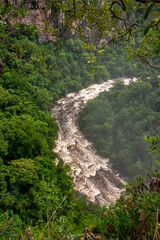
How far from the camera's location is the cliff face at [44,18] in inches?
89.2

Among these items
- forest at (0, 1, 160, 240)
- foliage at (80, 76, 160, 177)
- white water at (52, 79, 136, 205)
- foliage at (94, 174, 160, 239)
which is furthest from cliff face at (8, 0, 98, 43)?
foliage at (80, 76, 160, 177)

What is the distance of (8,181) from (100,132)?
37.3 ft

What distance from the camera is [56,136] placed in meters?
13.5

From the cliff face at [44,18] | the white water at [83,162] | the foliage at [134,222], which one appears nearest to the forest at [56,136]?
the foliage at [134,222]

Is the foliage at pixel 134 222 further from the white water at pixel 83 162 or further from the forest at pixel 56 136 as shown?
the white water at pixel 83 162

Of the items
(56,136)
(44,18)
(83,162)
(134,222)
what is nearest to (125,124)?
(83,162)

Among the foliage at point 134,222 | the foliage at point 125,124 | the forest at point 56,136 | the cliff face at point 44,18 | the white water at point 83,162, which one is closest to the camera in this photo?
the foliage at point 134,222

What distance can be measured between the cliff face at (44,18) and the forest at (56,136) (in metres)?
0.22

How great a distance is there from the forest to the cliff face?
0.22 m

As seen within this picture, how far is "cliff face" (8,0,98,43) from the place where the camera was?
7.43 ft

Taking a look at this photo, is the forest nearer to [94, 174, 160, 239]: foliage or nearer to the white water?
[94, 174, 160, 239]: foliage

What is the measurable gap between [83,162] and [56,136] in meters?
2.68

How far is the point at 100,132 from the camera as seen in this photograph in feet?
59.1

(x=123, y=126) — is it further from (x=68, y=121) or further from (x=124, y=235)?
(x=124, y=235)
